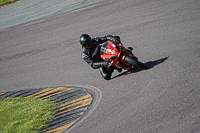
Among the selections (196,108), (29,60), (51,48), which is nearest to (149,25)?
(51,48)

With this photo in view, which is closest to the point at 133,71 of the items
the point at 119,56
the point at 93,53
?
the point at 119,56

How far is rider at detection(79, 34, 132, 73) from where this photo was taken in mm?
8298

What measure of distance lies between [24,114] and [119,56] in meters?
3.38

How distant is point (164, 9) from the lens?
12.7m

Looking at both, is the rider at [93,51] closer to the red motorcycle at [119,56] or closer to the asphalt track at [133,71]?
the red motorcycle at [119,56]

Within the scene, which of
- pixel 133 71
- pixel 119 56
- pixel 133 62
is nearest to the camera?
pixel 133 62

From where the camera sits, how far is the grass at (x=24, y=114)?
24.1 feet

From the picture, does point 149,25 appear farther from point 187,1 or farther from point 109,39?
point 109,39

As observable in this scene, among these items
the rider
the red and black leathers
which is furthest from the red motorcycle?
the red and black leathers

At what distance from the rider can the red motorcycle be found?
0.19 metres

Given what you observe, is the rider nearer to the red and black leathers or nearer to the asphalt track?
the red and black leathers

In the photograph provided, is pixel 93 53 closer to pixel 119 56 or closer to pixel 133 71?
pixel 119 56

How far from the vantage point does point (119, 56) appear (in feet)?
26.5

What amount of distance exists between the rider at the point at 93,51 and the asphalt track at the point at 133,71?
64cm
